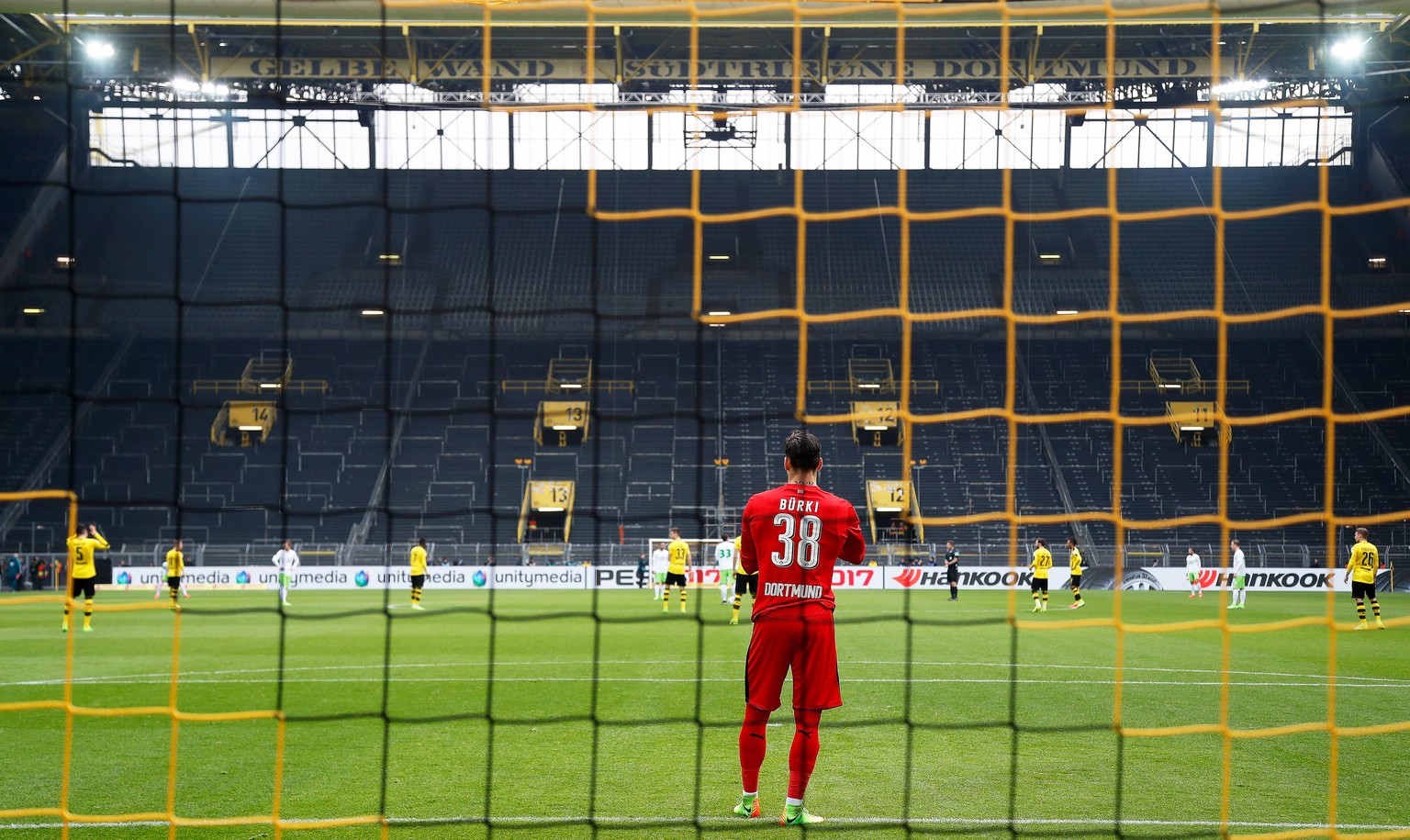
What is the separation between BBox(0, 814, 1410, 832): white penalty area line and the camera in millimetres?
5570

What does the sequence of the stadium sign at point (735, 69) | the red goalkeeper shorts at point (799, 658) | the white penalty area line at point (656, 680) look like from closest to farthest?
the red goalkeeper shorts at point (799, 658) → the white penalty area line at point (656, 680) → the stadium sign at point (735, 69)

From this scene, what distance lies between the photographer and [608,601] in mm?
23562

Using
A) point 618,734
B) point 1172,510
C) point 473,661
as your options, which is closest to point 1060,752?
point 618,734

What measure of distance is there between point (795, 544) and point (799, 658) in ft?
1.74

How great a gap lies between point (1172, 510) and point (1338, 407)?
25.6ft

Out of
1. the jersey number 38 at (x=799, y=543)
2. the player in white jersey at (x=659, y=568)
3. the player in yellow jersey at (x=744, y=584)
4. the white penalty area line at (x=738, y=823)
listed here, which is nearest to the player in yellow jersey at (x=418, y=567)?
the player in white jersey at (x=659, y=568)

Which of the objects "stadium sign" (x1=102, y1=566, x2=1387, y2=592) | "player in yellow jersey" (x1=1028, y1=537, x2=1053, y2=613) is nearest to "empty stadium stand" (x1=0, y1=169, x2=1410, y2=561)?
"stadium sign" (x1=102, y1=566, x2=1387, y2=592)

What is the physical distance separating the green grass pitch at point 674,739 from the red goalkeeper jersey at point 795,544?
0.99 metres

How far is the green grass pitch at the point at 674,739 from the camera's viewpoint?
5.80 meters

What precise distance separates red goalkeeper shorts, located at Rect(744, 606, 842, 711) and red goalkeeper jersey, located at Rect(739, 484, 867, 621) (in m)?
0.07

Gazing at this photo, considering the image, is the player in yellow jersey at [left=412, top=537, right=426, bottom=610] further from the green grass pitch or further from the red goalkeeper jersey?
the red goalkeeper jersey

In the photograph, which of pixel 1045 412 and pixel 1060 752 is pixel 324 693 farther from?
pixel 1045 412

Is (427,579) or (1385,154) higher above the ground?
(1385,154)

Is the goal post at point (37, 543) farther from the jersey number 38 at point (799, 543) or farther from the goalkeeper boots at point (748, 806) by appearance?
the jersey number 38 at point (799, 543)
